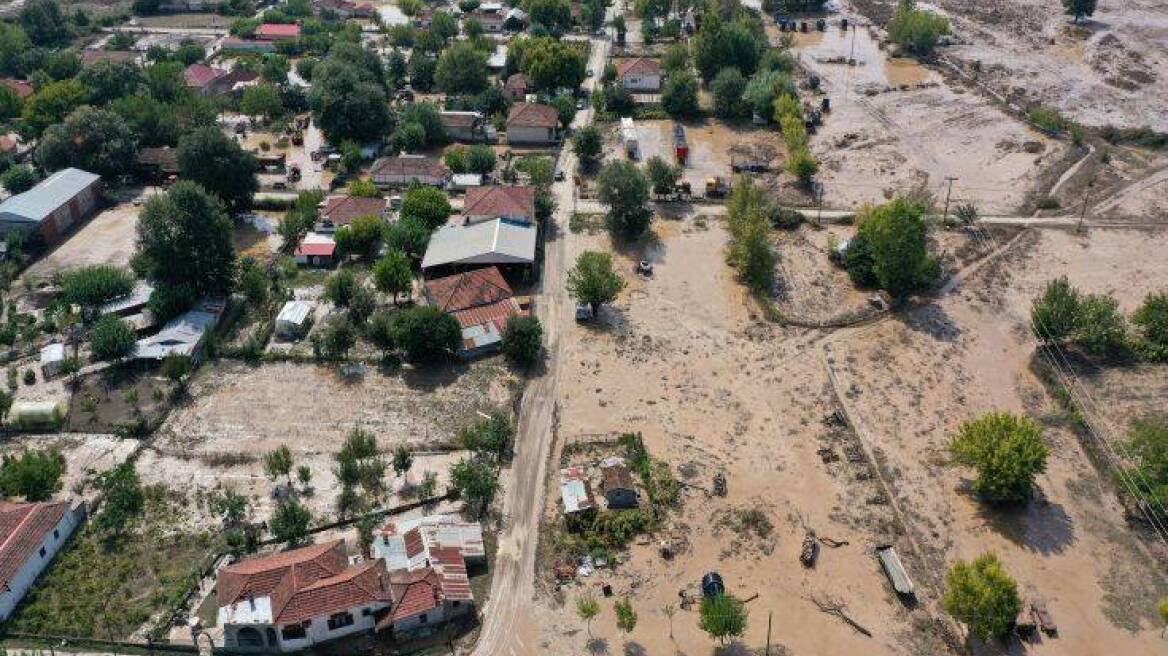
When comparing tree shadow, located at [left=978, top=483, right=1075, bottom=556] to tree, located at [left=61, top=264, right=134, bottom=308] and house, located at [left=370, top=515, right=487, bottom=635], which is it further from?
tree, located at [left=61, top=264, right=134, bottom=308]

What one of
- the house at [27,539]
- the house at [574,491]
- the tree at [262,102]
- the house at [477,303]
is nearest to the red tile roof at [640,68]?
the tree at [262,102]

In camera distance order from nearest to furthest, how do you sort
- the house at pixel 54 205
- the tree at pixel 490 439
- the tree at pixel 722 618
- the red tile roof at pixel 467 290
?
1. the tree at pixel 722 618
2. the tree at pixel 490 439
3. the red tile roof at pixel 467 290
4. the house at pixel 54 205

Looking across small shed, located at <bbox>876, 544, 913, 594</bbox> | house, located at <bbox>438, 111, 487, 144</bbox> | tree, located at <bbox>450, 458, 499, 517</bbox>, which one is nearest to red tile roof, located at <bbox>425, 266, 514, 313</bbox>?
tree, located at <bbox>450, 458, 499, 517</bbox>

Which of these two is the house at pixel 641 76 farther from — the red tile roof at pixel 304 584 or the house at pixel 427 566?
the red tile roof at pixel 304 584

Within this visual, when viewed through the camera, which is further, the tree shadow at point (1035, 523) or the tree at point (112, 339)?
the tree at point (112, 339)

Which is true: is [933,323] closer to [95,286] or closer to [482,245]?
[482,245]

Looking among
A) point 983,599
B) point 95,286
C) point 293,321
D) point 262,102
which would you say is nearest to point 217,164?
point 95,286

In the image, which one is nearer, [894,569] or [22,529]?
[22,529]
